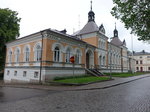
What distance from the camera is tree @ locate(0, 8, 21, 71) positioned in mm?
25188

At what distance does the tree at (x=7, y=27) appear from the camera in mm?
25188

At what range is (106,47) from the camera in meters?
32.0

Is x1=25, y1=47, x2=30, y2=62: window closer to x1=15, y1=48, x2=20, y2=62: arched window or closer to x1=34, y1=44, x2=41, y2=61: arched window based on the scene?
x1=34, y1=44, x2=41, y2=61: arched window

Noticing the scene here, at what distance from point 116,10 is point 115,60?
26.4m

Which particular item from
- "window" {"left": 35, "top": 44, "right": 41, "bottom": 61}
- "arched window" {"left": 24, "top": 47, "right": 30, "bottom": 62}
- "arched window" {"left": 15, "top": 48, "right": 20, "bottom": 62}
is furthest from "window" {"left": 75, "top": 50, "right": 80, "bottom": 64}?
"arched window" {"left": 15, "top": 48, "right": 20, "bottom": 62}

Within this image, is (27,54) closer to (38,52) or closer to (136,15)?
(38,52)

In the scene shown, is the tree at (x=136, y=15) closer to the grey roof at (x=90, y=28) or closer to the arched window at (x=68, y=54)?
the arched window at (x=68, y=54)

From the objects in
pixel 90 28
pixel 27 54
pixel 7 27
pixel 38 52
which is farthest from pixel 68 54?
pixel 7 27

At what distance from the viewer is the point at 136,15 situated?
1203 cm

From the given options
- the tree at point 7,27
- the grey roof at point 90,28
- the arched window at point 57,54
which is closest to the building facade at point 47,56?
the arched window at point 57,54

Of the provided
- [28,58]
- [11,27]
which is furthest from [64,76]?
[11,27]

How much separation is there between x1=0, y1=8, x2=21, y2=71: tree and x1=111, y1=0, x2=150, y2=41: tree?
2169 cm

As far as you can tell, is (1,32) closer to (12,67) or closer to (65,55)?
(12,67)

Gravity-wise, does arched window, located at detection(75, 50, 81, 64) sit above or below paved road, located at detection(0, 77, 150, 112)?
above
